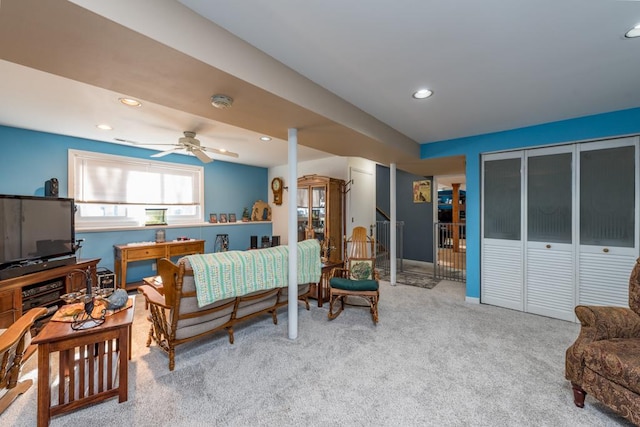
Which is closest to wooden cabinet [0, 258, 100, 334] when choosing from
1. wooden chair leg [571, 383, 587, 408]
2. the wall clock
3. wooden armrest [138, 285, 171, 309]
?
wooden armrest [138, 285, 171, 309]

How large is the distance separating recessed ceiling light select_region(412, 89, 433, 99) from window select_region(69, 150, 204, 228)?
4387mm

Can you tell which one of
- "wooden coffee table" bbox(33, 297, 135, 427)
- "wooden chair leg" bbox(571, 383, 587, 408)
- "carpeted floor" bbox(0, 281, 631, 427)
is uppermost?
"wooden coffee table" bbox(33, 297, 135, 427)

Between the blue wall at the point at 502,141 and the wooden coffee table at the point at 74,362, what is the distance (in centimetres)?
408

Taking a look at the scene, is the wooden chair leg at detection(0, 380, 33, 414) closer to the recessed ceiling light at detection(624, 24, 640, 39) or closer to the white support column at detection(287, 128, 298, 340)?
the white support column at detection(287, 128, 298, 340)

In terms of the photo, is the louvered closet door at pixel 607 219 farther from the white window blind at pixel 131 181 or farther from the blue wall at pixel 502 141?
the white window blind at pixel 131 181

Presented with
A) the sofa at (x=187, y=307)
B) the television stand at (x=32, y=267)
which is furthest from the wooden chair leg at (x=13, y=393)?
the television stand at (x=32, y=267)

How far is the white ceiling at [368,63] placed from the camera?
1.38m

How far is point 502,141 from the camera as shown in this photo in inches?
137

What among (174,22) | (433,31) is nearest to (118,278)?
(174,22)

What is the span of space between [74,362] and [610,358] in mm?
3377

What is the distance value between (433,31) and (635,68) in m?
1.78

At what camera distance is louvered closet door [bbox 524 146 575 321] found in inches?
122

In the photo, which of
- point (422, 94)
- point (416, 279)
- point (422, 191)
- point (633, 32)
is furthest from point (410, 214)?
point (633, 32)

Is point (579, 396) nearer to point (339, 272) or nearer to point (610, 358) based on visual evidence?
point (610, 358)
